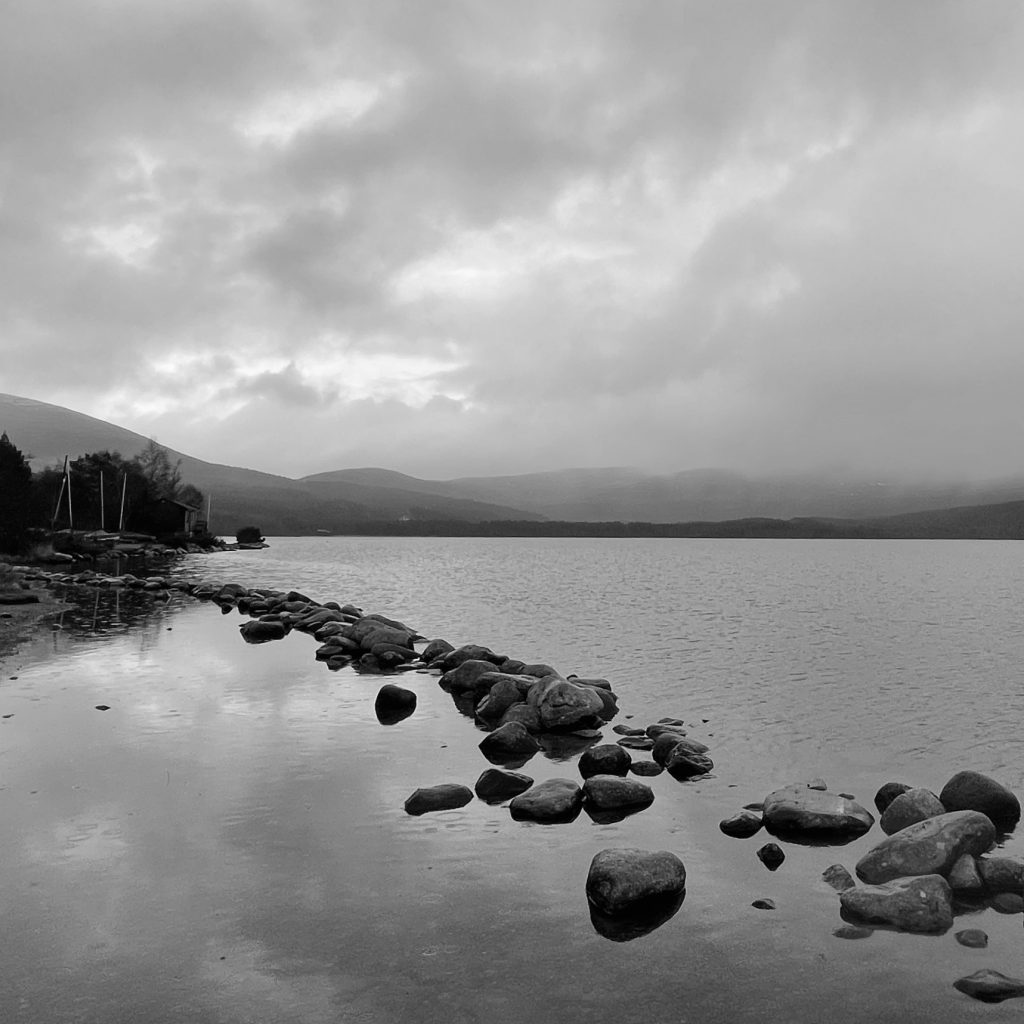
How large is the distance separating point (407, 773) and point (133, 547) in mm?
81738

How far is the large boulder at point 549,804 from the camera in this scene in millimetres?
10976

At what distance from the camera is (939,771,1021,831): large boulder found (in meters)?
11.2

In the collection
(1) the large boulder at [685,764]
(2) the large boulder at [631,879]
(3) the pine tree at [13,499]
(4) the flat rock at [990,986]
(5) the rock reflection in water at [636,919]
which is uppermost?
(3) the pine tree at [13,499]

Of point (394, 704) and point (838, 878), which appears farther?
point (394, 704)

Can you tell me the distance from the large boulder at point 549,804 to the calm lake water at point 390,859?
1.33 ft

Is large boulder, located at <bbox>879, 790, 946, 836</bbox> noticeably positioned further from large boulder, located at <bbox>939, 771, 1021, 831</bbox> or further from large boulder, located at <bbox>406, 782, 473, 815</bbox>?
large boulder, located at <bbox>406, 782, 473, 815</bbox>

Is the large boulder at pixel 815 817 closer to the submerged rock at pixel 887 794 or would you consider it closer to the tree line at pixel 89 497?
the submerged rock at pixel 887 794

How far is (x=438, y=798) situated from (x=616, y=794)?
250cm

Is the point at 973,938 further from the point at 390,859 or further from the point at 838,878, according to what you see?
the point at 390,859

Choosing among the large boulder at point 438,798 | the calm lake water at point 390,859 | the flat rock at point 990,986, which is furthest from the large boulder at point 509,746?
the flat rock at point 990,986

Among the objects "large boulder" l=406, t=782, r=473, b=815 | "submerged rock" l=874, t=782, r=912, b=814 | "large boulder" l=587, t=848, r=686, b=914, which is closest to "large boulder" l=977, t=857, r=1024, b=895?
"submerged rock" l=874, t=782, r=912, b=814

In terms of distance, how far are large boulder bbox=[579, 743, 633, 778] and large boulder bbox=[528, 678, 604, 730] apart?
2766mm

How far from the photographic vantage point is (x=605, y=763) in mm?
13328

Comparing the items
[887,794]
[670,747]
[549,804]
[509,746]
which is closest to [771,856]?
[549,804]
